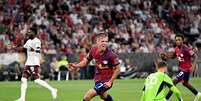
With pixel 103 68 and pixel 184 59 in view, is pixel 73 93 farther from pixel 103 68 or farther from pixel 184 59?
pixel 103 68

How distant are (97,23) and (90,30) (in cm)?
98

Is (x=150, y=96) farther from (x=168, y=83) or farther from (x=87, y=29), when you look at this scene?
(x=87, y=29)

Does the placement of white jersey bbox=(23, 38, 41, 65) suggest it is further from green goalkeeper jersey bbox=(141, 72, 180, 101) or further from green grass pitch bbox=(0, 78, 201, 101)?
green goalkeeper jersey bbox=(141, 72, 180, 101)

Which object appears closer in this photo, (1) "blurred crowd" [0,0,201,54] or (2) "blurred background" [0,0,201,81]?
(2) "blurred background" [0,0,201,81]

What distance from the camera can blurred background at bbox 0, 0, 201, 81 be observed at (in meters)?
38.0

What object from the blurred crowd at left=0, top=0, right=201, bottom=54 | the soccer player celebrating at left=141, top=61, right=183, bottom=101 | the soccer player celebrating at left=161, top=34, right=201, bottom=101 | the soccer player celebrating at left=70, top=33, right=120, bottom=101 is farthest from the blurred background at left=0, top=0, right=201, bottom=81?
the soccer player celebrating at left=141, top=61, right=183, bottom=101

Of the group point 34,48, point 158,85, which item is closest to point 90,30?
point 34,48

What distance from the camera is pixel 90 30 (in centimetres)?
4241

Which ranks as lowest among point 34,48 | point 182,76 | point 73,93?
point 73,93

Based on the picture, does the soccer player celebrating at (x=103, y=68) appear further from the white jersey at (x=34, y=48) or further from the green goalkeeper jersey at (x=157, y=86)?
the white jersey at (x=34, y=48)

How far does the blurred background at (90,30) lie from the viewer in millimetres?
38031

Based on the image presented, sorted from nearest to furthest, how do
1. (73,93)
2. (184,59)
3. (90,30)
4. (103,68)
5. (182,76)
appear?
(103,68)
(182,76)
(184,59)
(73,93)
(90,30)

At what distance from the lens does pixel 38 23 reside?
40594mm

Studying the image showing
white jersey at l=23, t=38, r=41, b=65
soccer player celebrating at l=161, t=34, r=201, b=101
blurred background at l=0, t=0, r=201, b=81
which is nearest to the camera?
soccer player celebrating at l=161, t=34, r=201, b=101
